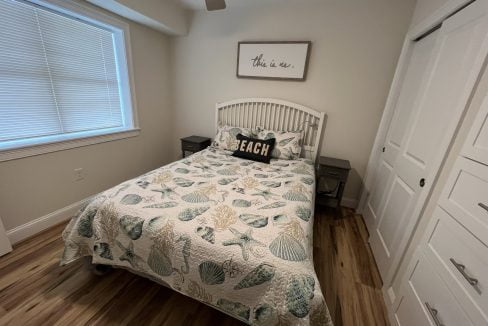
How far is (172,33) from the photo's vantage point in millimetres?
2789

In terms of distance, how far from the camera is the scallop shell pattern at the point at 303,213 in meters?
1.29

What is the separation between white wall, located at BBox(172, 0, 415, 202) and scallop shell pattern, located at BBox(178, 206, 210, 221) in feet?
6.48

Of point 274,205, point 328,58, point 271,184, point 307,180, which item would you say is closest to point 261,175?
point 271,184

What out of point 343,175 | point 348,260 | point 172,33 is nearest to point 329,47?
point 343,175

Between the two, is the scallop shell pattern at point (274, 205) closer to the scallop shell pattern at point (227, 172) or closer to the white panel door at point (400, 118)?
the scallop shell pattern at point (227, 172)

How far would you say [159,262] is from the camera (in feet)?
3.81

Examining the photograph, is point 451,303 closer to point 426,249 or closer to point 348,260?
point 426,249

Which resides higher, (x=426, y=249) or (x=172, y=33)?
(x=172, y=33)

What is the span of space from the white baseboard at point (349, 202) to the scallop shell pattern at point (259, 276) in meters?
2.20

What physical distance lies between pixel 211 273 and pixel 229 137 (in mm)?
1872

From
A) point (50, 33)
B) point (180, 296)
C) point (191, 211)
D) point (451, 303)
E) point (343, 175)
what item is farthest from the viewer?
point (343, 175)

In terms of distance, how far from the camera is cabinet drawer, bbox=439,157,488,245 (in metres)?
0.83

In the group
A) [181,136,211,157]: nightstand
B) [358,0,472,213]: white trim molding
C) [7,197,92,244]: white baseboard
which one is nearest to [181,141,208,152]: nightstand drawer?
[181,136,211,157]: nightstand

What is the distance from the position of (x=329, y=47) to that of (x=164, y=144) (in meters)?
2.73
